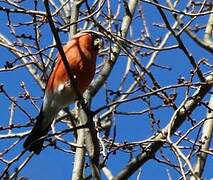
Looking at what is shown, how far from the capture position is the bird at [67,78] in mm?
4105

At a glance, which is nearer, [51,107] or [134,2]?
[51,107]

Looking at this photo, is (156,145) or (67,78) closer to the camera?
(156,145)

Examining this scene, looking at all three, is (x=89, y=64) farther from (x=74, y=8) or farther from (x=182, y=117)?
(x=182, y=117)

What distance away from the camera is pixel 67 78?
421cm

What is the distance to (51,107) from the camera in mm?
4281

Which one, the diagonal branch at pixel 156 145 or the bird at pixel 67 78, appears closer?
the diagonal branch at pixel 156 145

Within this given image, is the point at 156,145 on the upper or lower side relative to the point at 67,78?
lower

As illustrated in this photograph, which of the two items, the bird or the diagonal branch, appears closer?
the diagonal branch

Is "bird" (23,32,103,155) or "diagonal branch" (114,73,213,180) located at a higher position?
"bird" (23,32,103,155)

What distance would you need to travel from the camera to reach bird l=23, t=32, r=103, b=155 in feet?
13.5

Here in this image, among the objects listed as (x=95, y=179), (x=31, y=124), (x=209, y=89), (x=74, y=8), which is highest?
(x=74, y=8)

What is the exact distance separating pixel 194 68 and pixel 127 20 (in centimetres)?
137

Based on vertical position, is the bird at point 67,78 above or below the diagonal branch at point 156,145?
above

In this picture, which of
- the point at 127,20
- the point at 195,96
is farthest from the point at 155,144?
the point at 127,20
